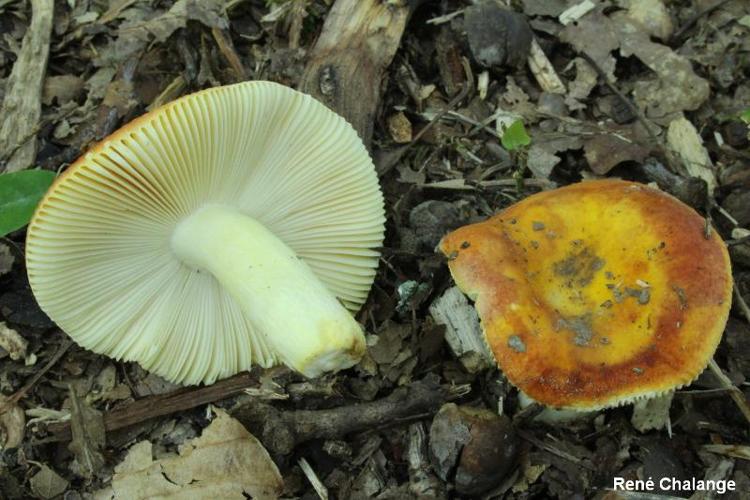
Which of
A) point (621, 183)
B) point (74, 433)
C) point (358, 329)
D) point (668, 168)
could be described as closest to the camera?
point (358, 329)

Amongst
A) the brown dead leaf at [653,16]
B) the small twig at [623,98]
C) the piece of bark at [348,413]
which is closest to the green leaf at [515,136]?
the small twig at [623,98]

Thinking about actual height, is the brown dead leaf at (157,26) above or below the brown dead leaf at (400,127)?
above

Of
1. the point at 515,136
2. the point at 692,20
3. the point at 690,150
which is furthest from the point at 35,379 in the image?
the point at 692,20

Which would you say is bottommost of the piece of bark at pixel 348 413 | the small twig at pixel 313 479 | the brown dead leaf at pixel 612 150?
the small twig at pixel 313 479

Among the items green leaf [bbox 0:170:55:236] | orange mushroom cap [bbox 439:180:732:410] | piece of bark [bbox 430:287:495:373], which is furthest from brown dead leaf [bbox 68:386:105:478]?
orange mushroom cap [bbox 439:180:732:410]

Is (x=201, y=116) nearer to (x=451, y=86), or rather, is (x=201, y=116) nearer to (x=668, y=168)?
(x=451, y=86)

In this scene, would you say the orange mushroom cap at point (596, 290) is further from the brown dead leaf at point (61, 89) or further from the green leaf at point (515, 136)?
the brown dead leaf at point (61, 89)

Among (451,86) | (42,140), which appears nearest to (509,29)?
(451,86)

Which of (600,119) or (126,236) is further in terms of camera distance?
(600,119)
